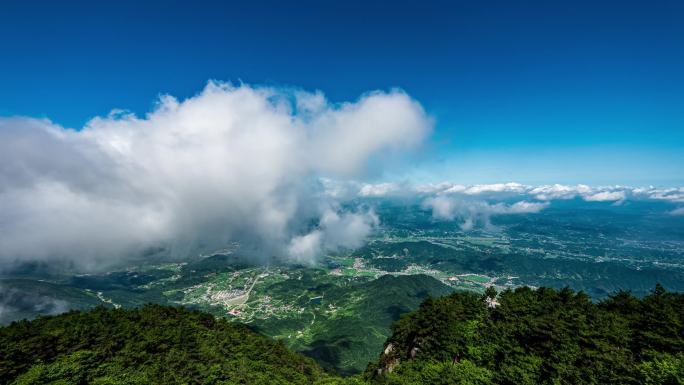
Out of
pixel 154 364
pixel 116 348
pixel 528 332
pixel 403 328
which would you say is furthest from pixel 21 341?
pixel 528 332

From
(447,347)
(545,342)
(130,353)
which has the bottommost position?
(130,353)

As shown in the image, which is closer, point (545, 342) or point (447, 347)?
point (545, 342)

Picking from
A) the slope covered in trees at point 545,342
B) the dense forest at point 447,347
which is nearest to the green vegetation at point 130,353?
the dense forest at point 447,347

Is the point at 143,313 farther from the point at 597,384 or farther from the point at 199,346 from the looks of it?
the point at 597,384

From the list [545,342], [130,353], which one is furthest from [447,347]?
[130,353]

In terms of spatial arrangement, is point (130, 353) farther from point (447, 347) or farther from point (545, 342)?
point (545, 342)

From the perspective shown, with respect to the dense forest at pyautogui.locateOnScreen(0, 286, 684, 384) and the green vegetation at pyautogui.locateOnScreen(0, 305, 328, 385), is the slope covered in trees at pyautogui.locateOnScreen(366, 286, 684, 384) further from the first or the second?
the green vegetation at pyautogui.locateOnScreen(0, 305, 328, 385)
